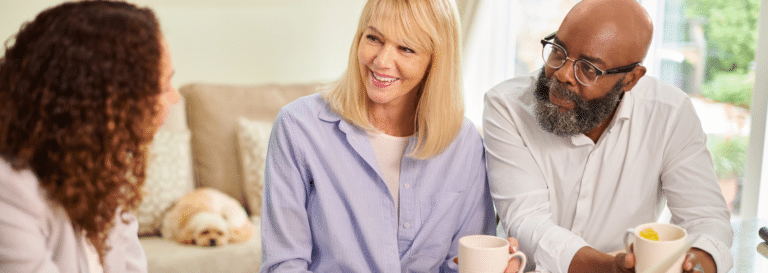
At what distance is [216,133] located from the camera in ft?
9.89

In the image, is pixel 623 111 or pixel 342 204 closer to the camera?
pixel 342 204

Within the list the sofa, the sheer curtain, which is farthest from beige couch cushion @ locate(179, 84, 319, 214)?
the sheer curtain

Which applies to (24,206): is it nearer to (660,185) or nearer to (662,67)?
(660,185)

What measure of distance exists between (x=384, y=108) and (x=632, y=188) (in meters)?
0.67

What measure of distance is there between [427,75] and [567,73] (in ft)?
1.16

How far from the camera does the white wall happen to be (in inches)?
125

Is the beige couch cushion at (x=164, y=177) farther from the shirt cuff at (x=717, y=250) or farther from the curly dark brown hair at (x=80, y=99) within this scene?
the shirt cuff at (x=717, y=250)

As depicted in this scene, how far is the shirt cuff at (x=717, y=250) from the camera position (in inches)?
51.2

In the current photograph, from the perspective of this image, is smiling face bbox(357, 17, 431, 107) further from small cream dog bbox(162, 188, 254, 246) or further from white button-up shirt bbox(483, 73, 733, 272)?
small cream dog bbox(162, 188, 254, 246)

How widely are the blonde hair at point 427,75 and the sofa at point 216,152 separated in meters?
1.33

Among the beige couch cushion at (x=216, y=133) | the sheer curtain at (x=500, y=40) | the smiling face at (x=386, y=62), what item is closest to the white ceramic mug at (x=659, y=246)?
the smiling face at (x=386, y=62)

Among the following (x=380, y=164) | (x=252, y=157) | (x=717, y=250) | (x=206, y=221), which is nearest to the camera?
(x=717, y=250)

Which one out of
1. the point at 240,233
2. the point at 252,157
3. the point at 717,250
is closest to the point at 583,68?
the point at 717,250

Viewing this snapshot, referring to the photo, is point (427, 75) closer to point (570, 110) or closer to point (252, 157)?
point (570, 110)
